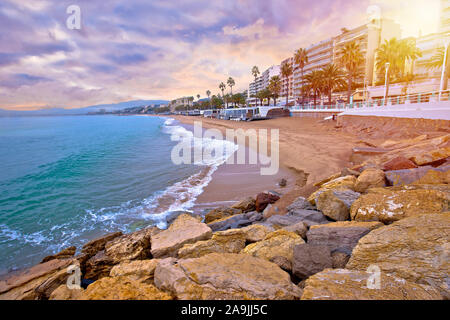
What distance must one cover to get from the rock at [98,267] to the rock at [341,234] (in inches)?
181

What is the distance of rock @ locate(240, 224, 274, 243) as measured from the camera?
15.5 ft

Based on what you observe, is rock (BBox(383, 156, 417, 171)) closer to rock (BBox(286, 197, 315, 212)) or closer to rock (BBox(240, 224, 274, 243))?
rock (BBox(286, 197, 315, 212))

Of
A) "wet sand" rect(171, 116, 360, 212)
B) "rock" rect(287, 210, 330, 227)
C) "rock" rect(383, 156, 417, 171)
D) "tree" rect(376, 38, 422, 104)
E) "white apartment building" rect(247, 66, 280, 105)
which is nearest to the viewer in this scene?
"rock" rect(287, 210, 330, 227)

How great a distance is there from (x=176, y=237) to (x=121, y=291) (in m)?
2.45

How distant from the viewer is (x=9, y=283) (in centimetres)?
450

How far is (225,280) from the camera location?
9.07ft

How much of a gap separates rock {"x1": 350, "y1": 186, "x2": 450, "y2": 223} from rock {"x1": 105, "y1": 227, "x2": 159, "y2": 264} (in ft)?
16.2

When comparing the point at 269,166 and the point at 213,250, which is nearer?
the point at 213,250

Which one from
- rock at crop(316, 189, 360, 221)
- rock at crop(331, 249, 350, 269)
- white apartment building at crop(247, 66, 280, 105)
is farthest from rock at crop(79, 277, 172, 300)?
white apartment building at crop(247, 66, 280, 105)

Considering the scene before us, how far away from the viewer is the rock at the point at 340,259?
328cm
